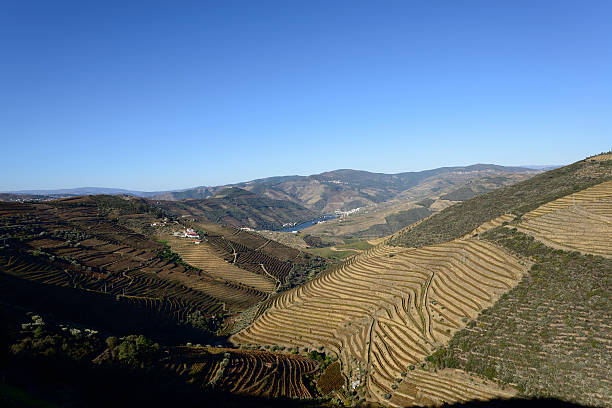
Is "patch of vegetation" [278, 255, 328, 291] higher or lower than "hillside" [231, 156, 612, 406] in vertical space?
lower

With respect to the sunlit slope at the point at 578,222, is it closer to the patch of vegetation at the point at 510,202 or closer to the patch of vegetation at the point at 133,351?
the patch of vegetation at the point at 510,202

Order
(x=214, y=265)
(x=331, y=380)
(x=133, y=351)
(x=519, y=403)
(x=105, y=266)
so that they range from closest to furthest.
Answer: (x=519, y=403)
(x=133, y=351)
(x=331, y=380)
(x=105, y=266)
(x=214, y=265)

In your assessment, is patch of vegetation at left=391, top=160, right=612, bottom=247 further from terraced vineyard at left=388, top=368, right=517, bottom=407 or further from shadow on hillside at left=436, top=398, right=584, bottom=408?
shadow on hillside at left=436, top=398, right=584, bottom=408

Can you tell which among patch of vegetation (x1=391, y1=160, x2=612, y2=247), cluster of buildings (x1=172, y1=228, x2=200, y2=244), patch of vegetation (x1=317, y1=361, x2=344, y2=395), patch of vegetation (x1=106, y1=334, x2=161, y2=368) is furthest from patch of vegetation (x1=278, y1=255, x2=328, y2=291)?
patch of vegetation (x1=106, y1=334, x2=161, y2=368)

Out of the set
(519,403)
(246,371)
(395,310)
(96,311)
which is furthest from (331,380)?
(96,311)

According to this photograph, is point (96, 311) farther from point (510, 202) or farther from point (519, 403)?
point (510, 202)

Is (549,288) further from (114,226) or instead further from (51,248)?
(114,226)

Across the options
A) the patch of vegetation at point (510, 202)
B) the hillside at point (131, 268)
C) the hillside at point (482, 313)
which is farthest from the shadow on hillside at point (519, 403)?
the hillside at point (131, 268)
